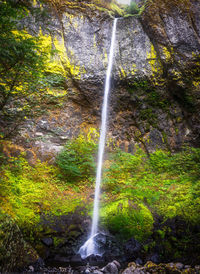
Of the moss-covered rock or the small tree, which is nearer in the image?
the small tree

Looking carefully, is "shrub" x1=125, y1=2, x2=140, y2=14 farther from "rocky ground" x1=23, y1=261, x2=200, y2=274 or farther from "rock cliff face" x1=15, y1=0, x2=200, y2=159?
"rocky ground" x1=23, y1=261, x2=200, y2=274

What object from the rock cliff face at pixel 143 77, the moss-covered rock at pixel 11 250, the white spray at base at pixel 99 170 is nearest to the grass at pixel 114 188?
the white spray at base at pixel 99 170

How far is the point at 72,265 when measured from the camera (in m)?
4.23

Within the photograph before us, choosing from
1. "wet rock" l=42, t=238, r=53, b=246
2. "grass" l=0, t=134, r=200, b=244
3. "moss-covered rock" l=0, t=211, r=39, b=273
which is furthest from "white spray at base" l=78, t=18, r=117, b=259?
"moss-covered rock" l=0, t=211, r=39, b=273

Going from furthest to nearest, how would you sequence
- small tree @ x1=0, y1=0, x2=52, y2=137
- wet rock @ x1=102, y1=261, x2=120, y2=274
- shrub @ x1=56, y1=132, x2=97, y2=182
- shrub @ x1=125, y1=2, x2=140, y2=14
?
shrub @ x1=125, y1=2, x2=140, y2=14 < shrub @ x1=56, y1=132, x2=97, y2=182 < wet rock @ x1=102, y1=261, x2=120, y2=274 < small tree @ x1=0, y1=0, x2=52, y2=137

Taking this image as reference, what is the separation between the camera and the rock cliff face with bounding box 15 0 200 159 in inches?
358

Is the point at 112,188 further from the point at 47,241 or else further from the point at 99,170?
the point at 47,241

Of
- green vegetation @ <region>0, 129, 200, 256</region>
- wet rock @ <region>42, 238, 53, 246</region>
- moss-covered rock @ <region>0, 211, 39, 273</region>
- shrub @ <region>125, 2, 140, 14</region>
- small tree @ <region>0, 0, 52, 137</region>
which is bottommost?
wet rock @ <region>42, 238, 53, 246</region>

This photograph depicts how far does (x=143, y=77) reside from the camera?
939 centimetres

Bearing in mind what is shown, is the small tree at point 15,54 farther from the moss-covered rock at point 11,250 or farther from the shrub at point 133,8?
the shrub at point 133,8

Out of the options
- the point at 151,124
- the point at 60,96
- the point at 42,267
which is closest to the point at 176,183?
the point at 151,124

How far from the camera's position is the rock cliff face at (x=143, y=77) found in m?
9.10

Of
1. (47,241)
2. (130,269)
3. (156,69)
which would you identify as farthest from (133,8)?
(130,269)

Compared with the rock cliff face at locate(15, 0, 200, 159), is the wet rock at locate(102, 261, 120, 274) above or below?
below
